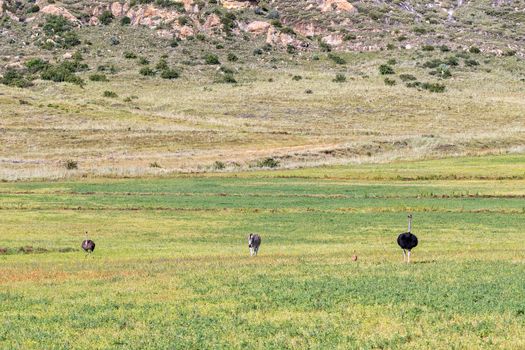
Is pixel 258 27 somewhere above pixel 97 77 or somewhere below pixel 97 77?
above

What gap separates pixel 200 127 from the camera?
97.4m

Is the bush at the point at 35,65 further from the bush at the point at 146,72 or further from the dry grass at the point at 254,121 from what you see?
the bush at the point at 146,72

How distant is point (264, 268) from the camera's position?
957 inches

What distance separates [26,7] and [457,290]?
515 ft

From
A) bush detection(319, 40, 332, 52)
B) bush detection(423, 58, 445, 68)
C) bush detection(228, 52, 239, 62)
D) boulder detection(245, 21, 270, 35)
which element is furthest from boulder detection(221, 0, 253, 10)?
bush detection(423, 58, 445, 68)

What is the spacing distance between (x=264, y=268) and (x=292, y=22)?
141385mm

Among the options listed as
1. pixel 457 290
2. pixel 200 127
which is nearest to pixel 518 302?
pixel 457 290

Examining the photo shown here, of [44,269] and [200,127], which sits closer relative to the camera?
[44,269]

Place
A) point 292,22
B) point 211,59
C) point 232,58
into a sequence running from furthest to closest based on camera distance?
point 292,22, point 232,58, point 211,59

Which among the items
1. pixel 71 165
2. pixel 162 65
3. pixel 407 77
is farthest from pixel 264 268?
pixel 162 65

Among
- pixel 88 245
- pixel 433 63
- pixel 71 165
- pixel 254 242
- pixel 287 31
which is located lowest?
pixel 71 165

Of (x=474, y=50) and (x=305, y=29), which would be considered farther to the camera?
(x=305, y=29)

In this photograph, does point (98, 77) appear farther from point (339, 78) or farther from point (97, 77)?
point (339, 78)

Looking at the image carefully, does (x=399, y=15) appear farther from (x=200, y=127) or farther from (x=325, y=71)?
(x=200, y=127)
